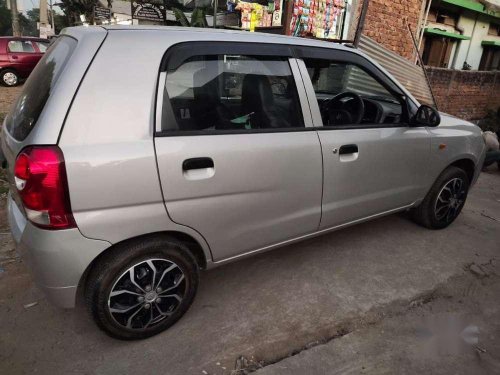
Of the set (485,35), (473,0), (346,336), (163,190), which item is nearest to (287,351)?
(346,336)

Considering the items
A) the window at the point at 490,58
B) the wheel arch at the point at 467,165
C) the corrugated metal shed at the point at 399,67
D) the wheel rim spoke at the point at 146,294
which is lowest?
the wheel rim spoke at the point at 146,294

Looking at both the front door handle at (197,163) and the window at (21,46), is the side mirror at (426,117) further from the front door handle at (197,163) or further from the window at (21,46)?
the window at (21,46)

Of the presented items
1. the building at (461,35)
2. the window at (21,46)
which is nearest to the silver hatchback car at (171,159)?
the building at (461,35)

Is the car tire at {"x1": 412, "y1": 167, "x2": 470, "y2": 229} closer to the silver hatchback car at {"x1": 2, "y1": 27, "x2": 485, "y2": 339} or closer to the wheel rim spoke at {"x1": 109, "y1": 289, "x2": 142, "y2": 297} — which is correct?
the silver hatchback car at {"x1": 2, "y1": 27, "x2": 485, "y2": 339}

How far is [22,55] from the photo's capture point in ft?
42.3

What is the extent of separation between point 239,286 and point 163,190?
1163 millimetres

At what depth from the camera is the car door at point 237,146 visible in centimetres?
197

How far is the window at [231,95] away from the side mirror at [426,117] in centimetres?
110

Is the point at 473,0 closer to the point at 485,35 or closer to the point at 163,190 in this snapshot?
the point at 485,35

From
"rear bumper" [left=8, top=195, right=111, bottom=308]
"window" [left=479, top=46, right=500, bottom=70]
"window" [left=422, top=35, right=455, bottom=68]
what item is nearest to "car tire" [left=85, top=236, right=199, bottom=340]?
"rear bumper" [left=8, top=195, right=111, bottom=308]

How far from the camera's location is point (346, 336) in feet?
7.57

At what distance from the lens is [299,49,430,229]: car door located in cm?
259

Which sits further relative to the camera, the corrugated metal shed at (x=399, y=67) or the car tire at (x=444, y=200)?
the corrugated metal shed at (x=399, y=67)

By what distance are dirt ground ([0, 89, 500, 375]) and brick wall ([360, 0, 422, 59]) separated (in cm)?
560
